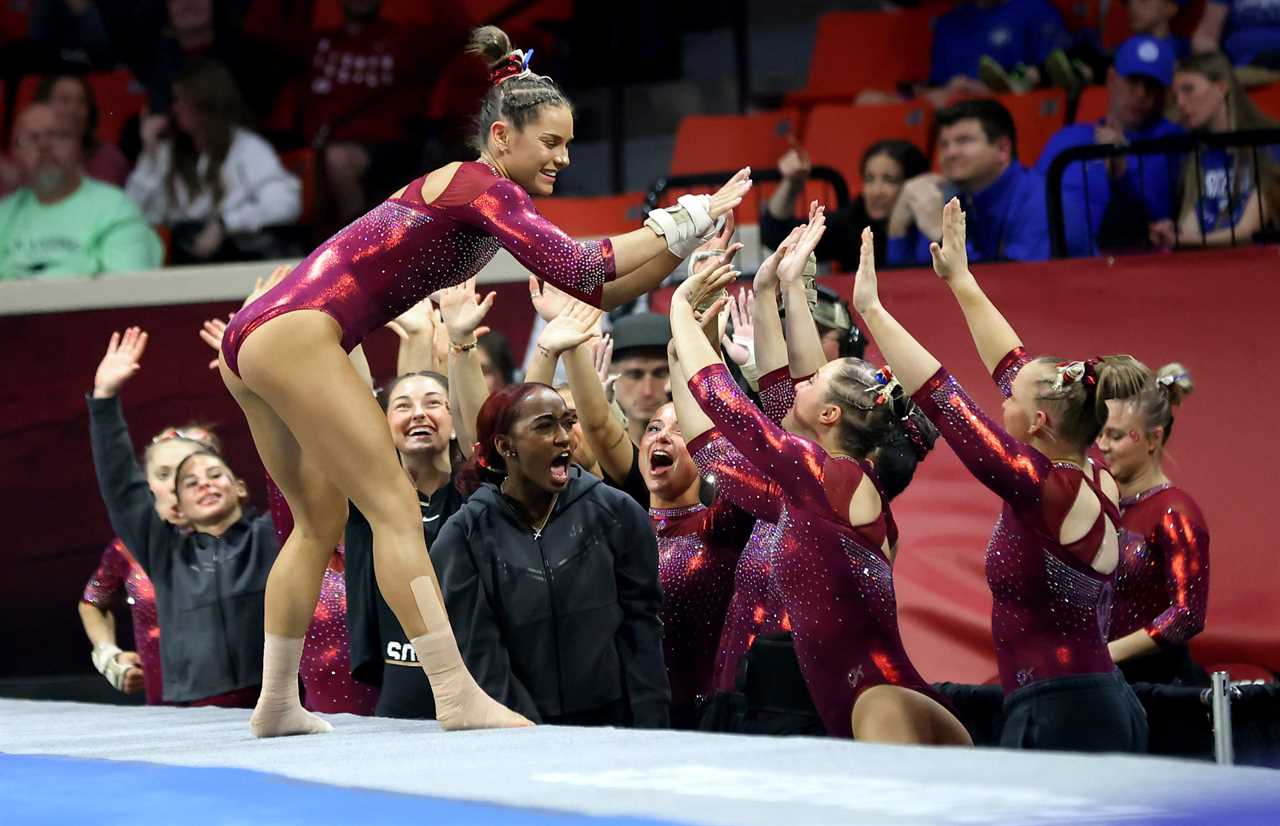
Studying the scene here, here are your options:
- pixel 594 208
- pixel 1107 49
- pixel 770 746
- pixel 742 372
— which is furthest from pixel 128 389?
pixel 770 746

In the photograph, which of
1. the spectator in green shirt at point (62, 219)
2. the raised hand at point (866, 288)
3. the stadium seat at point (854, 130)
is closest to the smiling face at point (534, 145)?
the raised hand at point (866, 288)

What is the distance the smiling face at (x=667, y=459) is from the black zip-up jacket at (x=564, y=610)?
1.36 feet

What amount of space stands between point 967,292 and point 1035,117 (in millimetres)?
3007

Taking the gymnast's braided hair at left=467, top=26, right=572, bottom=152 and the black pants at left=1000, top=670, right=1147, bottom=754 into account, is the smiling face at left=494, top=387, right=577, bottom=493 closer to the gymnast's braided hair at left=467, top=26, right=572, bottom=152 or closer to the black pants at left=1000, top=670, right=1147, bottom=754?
the gymnast's braided hair at left=467, top=26, right=572, bottom=152

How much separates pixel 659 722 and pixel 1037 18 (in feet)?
13.9

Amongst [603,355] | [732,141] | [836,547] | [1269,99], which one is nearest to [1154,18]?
[1269,99]

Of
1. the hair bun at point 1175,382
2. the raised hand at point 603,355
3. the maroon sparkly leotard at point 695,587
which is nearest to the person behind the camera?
the maroon sparkly leotard at point 695,587

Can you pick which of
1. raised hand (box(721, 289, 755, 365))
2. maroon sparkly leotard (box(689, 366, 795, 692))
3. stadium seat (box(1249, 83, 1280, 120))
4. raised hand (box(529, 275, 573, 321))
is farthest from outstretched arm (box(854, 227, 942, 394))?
stadium seat (box(1249, 83, 1280, 120))

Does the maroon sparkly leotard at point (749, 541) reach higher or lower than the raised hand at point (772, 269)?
lower

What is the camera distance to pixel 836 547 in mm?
3555

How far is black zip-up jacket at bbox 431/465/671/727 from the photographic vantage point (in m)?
3.78

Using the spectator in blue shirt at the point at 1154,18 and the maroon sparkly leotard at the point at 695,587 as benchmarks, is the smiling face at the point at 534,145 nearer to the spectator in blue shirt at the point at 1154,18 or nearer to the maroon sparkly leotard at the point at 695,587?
the maroon sparkly leotard at the point at 695,587

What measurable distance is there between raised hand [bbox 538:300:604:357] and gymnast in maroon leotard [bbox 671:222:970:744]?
30cm

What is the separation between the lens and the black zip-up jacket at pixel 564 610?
3783 millimetres
